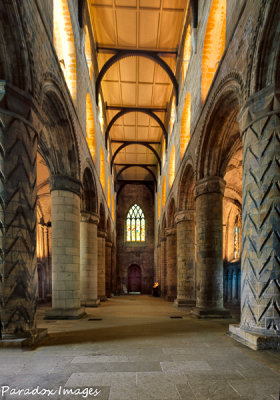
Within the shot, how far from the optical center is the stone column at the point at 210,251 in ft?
28.3

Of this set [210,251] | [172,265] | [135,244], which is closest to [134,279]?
[135,244]

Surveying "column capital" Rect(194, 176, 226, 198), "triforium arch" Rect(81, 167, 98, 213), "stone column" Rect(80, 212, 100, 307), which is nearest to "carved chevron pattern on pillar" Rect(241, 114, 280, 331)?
"column capital" Rect(194, 176, 226, 198)

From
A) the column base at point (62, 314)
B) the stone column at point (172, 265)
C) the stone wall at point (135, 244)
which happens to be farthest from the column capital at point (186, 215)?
the stone wall at point (135, 244)

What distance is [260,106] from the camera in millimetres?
5191

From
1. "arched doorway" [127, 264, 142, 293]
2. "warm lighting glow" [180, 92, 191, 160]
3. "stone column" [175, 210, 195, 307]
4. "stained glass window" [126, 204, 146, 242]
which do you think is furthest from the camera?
"stained glass window" [126, 204, 146, 242]

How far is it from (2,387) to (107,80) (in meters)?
16.1

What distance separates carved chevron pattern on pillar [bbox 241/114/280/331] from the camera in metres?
4.82

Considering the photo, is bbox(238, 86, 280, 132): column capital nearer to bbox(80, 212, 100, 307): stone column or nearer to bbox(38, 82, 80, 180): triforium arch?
bbox(38, 82, 80, 180): triforium arch

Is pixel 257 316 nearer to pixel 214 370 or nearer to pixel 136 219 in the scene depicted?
pixel 214 370

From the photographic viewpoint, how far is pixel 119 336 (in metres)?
6.01

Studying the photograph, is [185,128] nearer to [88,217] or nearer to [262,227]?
[88,217]

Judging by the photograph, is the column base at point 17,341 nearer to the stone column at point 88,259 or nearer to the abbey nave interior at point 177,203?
the abbey nave interior at point 177,203

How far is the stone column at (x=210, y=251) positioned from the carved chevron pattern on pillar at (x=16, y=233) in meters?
5.16

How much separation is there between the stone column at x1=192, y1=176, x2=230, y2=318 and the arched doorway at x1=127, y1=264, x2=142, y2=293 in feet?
72.6
